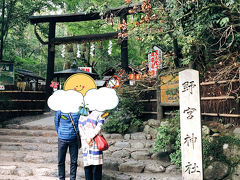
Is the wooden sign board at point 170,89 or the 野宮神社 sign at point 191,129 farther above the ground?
the wooden sign board at point 170,89

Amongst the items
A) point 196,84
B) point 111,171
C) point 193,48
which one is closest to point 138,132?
point 111,171

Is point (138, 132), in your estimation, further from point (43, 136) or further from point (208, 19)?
point (208, 19)

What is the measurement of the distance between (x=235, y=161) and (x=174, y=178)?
4.77 ft

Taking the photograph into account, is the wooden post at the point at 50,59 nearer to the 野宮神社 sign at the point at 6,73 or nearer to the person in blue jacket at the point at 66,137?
the 野宮神社 sign at the point at 6,73

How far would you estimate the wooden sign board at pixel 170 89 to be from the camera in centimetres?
746

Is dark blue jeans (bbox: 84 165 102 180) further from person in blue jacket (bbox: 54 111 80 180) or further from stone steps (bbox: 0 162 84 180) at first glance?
stone steps (bbox: 0 162 84 180)

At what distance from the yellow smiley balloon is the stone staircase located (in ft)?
8.32

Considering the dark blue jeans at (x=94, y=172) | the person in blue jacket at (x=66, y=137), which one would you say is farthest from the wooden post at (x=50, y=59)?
the dark blue jeans at (x=94, y=172)

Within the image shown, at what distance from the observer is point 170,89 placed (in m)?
7.86

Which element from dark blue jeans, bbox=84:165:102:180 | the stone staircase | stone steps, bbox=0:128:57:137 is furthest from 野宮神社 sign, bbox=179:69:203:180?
stone steps, bbox=0:128:57:137

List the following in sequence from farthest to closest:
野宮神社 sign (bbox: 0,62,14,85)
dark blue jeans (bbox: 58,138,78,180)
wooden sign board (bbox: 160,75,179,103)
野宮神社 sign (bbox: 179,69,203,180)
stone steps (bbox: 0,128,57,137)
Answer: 野宮神社 sign (bbox: 0,62,14,85) → stone steps (bbox: 0,128,57,137) → wooden sign board (bbox: 160,75,179,103) → dark blue jeans (bbox: 58,138,78,180) → 野宮神社 sign (bbox: 179,69,203,180)

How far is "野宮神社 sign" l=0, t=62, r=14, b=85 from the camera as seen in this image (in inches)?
430

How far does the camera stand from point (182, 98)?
4.89m

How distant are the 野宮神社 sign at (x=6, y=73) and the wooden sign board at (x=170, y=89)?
7145 mm
